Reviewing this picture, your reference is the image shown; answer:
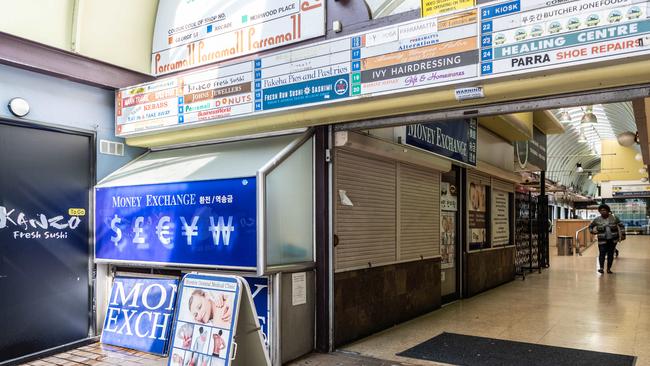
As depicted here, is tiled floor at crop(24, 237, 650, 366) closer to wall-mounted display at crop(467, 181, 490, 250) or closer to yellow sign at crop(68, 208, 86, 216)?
wall-mounted display at crop(467, 181, 490, 250)

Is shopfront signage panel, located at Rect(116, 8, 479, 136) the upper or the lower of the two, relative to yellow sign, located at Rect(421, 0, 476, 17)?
lower

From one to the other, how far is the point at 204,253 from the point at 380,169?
2360 mm

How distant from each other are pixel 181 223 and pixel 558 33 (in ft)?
12.2

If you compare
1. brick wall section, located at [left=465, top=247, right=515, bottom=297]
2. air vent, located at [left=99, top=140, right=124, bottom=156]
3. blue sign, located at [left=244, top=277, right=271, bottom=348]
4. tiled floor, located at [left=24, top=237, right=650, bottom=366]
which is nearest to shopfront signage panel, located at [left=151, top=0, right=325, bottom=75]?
air vent, located at [left=99, top=140, right=124, bottom=156]

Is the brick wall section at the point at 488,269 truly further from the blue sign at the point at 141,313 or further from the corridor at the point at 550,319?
the blue sign at the point at 141,313

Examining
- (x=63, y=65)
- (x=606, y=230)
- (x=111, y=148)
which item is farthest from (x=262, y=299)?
(x=606, y=230)

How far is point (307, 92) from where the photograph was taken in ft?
15.1

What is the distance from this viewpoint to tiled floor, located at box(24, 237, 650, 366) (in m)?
4.90

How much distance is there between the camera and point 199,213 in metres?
4.88

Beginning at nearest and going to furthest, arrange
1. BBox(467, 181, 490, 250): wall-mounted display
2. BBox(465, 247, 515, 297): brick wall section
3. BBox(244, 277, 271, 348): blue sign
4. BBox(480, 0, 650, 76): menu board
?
BBox(480, 0, 650, 76): menu board → BBox(244, 277, 271, 348): blue sign → BBox(465, 247, 515, 297): brick wall section → BBox(467, 181, 490, 250): wall-mounted display

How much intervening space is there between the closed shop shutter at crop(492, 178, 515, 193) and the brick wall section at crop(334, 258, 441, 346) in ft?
10.6

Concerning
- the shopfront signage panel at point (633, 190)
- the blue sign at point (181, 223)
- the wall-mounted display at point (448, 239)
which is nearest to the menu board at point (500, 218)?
the wall-mounted display at point (448, 239)

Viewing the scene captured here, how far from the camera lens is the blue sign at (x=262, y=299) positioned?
4.56 metres

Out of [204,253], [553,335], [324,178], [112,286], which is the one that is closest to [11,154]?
[112,286]
